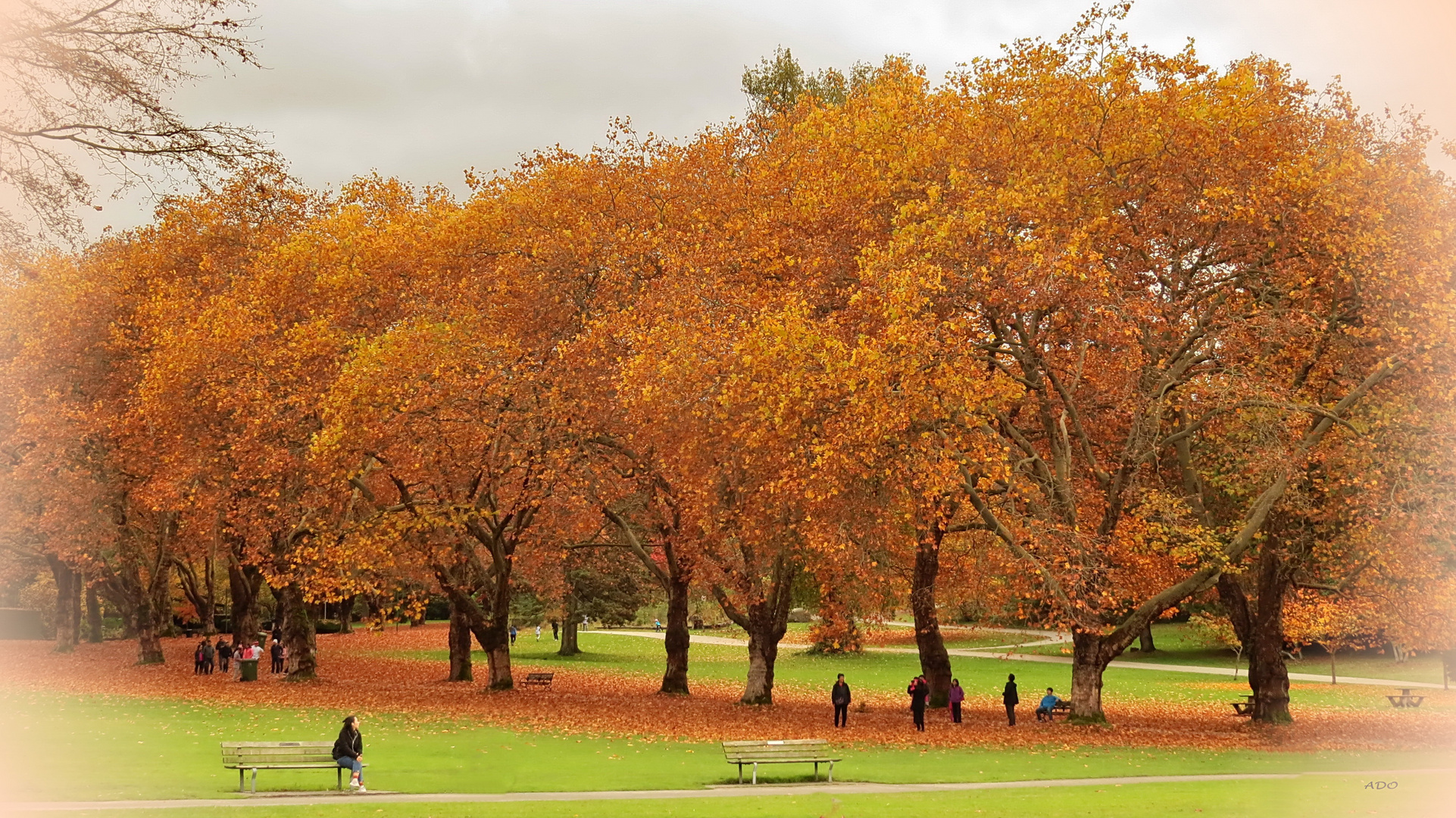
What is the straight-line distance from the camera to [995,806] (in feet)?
53.2

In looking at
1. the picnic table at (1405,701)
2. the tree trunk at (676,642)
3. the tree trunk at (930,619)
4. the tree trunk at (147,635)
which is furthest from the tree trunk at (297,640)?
the picnic table at (1405,701)

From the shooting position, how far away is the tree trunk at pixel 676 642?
36.6m

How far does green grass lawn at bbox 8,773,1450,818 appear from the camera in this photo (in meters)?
15.0

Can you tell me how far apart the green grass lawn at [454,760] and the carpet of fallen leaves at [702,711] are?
190 cm

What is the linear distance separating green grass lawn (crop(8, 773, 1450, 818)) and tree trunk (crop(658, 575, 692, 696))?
1966 cm

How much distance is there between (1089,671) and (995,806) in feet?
40.1

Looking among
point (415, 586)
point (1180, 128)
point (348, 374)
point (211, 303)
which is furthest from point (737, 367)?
point (415, 586)

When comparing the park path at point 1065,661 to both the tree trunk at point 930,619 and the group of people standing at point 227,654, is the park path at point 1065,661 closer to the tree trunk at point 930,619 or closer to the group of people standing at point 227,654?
the tree trunk at point 930,619

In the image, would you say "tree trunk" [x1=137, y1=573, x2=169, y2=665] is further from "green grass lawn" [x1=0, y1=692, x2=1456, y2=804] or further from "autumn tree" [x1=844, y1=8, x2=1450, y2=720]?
"autumn tree" [x1=844, y1=8, x2=1450, y2=720]

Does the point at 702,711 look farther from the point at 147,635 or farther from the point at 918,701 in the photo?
the point at 147,635

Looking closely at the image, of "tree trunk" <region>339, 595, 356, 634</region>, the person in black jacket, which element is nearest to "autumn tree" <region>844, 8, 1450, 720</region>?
the person in black jacket

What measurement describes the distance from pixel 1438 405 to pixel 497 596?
2549 centimetres

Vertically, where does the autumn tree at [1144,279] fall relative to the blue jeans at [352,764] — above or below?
above

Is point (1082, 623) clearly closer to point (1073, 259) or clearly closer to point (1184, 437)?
point (1184, 437)
